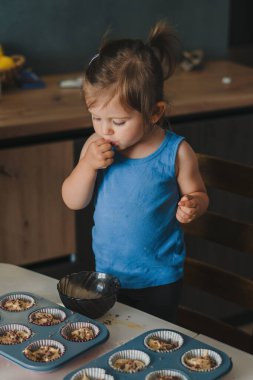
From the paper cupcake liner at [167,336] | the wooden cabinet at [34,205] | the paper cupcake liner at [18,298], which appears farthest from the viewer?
the wooden cabinet at [34,205]

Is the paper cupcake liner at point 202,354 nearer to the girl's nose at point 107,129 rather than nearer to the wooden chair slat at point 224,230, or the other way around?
the girl's nose at point 107,129

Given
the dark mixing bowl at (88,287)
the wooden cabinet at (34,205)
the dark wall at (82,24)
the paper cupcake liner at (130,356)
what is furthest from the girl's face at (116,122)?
the dark wall at (82,24)

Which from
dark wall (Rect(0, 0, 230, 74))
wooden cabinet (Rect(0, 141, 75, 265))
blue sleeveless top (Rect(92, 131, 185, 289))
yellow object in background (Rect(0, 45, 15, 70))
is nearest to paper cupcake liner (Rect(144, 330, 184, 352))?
blue sleeveless top (Rect(92, 131, 185, 289))

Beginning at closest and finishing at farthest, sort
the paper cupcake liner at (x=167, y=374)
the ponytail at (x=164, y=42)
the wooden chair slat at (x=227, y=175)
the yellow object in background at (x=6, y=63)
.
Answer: the paper cupcake liner at (x=167, y=374)
the ponytail at (x=164, y=42)
the wooden chair slat at (x=227, y=175)
the yellow object in background at (x=6, y=63)

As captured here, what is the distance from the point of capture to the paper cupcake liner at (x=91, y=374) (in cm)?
121

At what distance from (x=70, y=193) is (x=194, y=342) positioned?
0.50 meters

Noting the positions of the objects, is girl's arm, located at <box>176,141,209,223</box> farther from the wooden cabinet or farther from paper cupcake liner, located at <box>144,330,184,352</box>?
the wooden cabinet

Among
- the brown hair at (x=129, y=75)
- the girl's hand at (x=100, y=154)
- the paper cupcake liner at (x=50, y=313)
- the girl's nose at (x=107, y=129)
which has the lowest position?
the paper cupcake liner at (x=50, y=313)

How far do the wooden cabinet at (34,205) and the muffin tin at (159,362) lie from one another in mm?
1163

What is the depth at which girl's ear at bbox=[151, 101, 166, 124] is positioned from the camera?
1632mm

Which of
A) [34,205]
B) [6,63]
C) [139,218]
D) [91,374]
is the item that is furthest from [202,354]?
[6,63]

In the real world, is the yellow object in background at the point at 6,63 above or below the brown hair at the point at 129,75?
below

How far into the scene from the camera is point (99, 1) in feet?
9.52

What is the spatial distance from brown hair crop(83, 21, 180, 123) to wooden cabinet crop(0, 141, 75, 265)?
2.66 feet
